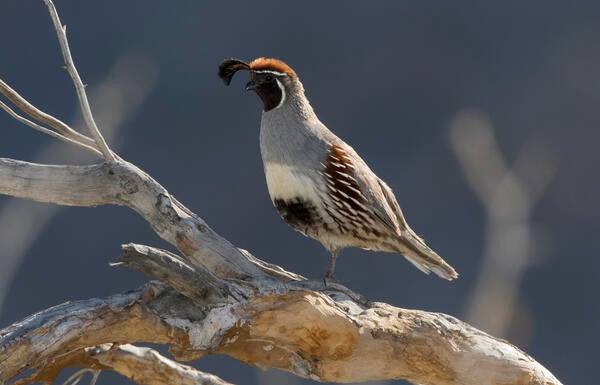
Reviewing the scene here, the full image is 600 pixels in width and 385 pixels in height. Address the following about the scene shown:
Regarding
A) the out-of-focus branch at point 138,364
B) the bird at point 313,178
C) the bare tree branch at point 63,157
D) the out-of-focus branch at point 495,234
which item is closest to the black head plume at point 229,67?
the bird at point 313,178

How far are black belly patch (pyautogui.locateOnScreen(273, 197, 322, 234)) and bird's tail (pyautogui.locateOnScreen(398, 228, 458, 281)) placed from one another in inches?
12.0

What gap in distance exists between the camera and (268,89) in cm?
393

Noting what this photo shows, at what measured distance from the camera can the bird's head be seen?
3.88 m

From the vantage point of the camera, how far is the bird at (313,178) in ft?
12.6

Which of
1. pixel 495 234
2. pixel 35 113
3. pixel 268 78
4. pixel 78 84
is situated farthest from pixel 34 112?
pixel 495 234

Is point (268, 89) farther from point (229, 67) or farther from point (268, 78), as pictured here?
point (229, 67)

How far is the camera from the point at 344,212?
387cm

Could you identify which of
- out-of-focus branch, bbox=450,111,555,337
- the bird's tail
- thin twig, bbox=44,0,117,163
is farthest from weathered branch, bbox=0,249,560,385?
the bird's tail

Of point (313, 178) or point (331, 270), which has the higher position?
point (313, 178)

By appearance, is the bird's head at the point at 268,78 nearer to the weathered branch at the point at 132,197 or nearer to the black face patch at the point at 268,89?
the black face patch at the point at 268,89

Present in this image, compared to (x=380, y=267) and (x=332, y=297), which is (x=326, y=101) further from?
(x=332, y=297)

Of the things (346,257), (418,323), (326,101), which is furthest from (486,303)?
(326,101)

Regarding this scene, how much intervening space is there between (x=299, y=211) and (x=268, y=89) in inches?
15.5

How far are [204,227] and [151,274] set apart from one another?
1.59 feet
